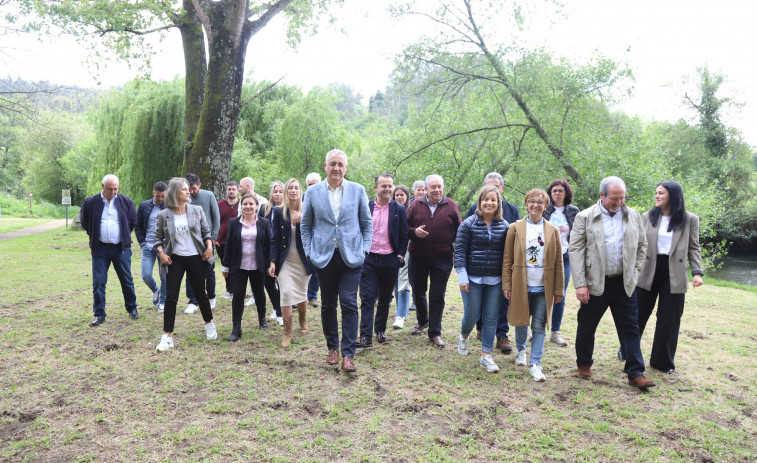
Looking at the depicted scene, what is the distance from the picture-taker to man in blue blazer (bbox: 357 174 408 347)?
17.9 ft

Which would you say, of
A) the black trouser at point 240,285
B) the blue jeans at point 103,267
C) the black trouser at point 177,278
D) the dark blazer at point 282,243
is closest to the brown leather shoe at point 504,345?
the dark blazer at point 282,243

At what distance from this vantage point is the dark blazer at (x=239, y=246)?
230 inches

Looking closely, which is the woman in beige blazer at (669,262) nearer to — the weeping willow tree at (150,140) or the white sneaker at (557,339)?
the white sneaker at (557,339)

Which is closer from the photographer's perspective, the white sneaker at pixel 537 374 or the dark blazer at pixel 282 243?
the white sneaker at pixel 537 374

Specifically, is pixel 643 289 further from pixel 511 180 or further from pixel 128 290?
pixel 511 180

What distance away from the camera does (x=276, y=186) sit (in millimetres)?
6328

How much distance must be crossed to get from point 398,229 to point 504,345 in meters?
1.91

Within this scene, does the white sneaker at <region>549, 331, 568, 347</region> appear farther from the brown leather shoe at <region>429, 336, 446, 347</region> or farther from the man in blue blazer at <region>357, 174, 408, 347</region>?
the man in blue blazer at <region>357, 174, 408, 347</region>

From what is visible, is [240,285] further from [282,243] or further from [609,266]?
[609,266]

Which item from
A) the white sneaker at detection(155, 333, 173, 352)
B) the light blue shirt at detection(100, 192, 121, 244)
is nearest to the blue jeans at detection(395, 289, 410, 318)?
the white sneaker at detection(155, 333, 173, 352)

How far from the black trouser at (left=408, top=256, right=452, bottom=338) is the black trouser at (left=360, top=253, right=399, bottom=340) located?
0.38 metres

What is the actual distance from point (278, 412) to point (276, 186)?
3350mm

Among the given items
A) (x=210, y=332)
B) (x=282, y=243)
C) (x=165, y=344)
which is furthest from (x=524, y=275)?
(x=165, y=344)

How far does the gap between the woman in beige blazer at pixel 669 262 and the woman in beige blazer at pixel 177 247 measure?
16.5 ft
